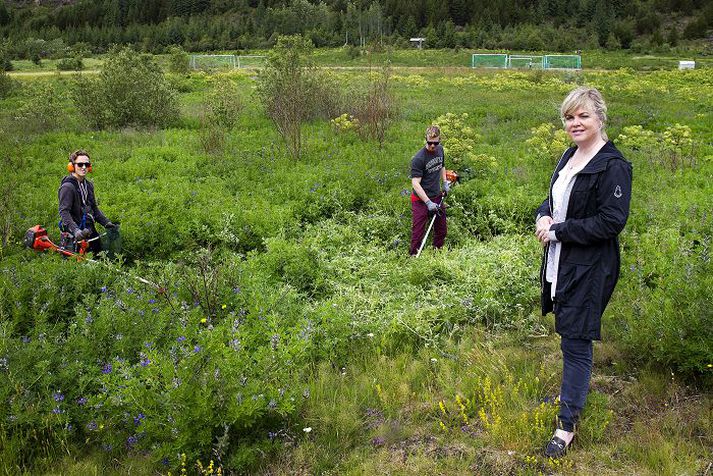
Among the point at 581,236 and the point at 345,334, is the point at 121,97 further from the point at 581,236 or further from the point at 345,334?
the point at 581,236

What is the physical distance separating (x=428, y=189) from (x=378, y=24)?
79911 millimetres

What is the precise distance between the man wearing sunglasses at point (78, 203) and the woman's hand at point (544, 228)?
17.2 feet

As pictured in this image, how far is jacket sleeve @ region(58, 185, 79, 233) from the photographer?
6.23 m

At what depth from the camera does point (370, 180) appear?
9.85m

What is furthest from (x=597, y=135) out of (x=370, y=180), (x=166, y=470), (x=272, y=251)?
(x=370, y=180)

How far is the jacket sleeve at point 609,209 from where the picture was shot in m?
3.00

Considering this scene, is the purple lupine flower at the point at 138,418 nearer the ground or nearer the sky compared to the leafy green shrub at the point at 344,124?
nearer the ground

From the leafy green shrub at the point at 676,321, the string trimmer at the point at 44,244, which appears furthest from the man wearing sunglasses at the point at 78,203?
the leafy green shrub at the point at 676,321

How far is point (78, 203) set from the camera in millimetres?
6480

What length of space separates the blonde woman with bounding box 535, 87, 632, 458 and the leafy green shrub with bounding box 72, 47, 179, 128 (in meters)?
14.2

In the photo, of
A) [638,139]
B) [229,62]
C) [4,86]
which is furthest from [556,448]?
[229,62]

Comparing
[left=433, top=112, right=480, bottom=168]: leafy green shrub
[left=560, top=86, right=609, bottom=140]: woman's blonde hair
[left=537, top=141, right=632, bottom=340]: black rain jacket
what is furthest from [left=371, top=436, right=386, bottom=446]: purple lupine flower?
[left=433, top=112, right=480, bottom=168]: leafy green shrub

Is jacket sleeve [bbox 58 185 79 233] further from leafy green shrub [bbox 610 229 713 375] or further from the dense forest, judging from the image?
the dense forest

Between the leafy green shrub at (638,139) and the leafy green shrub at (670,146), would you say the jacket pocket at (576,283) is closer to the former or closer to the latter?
the leafy green shrub at (670,146)
